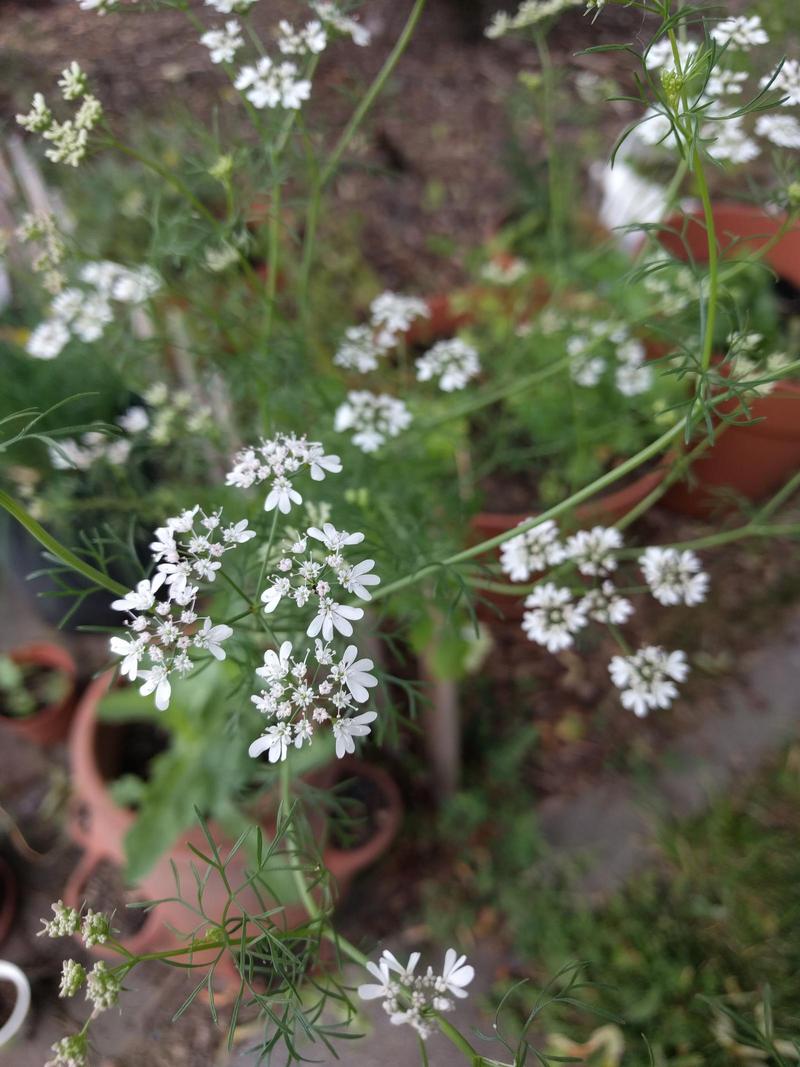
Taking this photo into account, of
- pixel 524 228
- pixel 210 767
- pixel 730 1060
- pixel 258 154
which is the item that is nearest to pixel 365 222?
pixel 524 228

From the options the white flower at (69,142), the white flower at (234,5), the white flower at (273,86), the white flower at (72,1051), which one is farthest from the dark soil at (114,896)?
the white flower at (234,5)

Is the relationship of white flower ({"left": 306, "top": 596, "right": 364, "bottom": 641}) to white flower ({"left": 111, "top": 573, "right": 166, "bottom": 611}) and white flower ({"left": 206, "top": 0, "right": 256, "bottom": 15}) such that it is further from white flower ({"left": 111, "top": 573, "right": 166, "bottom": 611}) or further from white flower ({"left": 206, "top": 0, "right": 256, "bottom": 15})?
white flower ({"left": 206, "top": 0, "right": 256, "bottom": 15})

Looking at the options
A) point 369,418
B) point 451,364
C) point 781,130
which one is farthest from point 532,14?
point 369,418

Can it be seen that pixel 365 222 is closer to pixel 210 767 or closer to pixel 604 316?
pixel 604 316

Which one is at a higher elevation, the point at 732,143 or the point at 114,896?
the point at 732,143

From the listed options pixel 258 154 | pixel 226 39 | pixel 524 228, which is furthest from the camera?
pixel 524 228

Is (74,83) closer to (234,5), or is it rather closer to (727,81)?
(234,5)
